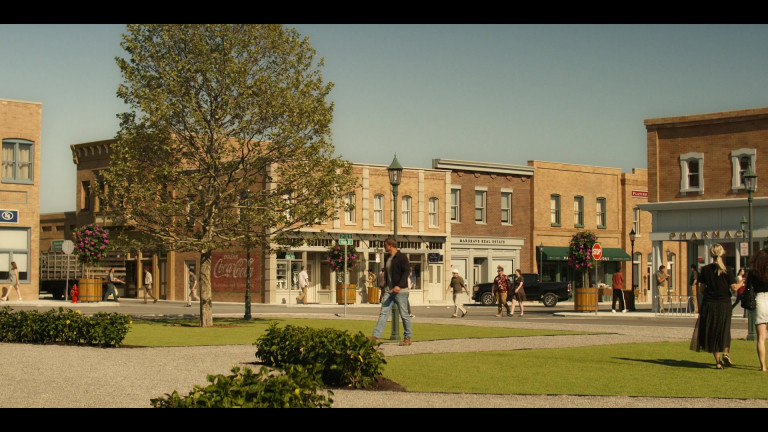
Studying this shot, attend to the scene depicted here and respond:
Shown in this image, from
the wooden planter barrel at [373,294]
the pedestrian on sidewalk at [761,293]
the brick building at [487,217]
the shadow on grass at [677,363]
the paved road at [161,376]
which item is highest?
the brick building at [487,217]

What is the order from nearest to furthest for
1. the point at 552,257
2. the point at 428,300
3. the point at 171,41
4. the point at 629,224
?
the point at 171,41 → the point at 428,300 → the point at 552,257 → the point at 629,224

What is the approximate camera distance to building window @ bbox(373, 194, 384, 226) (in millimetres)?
53156

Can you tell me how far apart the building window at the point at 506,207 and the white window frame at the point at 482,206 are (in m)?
1.32

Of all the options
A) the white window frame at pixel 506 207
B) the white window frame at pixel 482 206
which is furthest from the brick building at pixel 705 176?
the white window frame at pixel 506 207

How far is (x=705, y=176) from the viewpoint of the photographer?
123ft

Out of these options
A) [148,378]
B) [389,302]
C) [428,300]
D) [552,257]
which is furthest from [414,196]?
[148,378]

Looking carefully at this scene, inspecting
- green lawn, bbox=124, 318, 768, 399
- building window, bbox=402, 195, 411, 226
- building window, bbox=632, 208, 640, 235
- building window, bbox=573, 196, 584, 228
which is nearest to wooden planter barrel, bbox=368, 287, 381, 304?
building window, bbox=402, 195, 411, 226

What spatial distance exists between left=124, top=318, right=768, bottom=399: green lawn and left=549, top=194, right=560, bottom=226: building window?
1567 inches

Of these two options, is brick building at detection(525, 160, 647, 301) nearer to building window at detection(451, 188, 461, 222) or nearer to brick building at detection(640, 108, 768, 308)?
building window at detection(451, 188, 461, 222)

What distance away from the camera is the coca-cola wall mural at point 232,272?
49.8 m

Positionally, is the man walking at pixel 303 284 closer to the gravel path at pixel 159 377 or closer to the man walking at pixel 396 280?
the gravel path at pixel 159 377

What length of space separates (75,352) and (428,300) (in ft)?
126

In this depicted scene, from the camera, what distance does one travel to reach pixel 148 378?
12.9 meters

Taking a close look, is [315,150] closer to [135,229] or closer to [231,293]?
[135,229]
